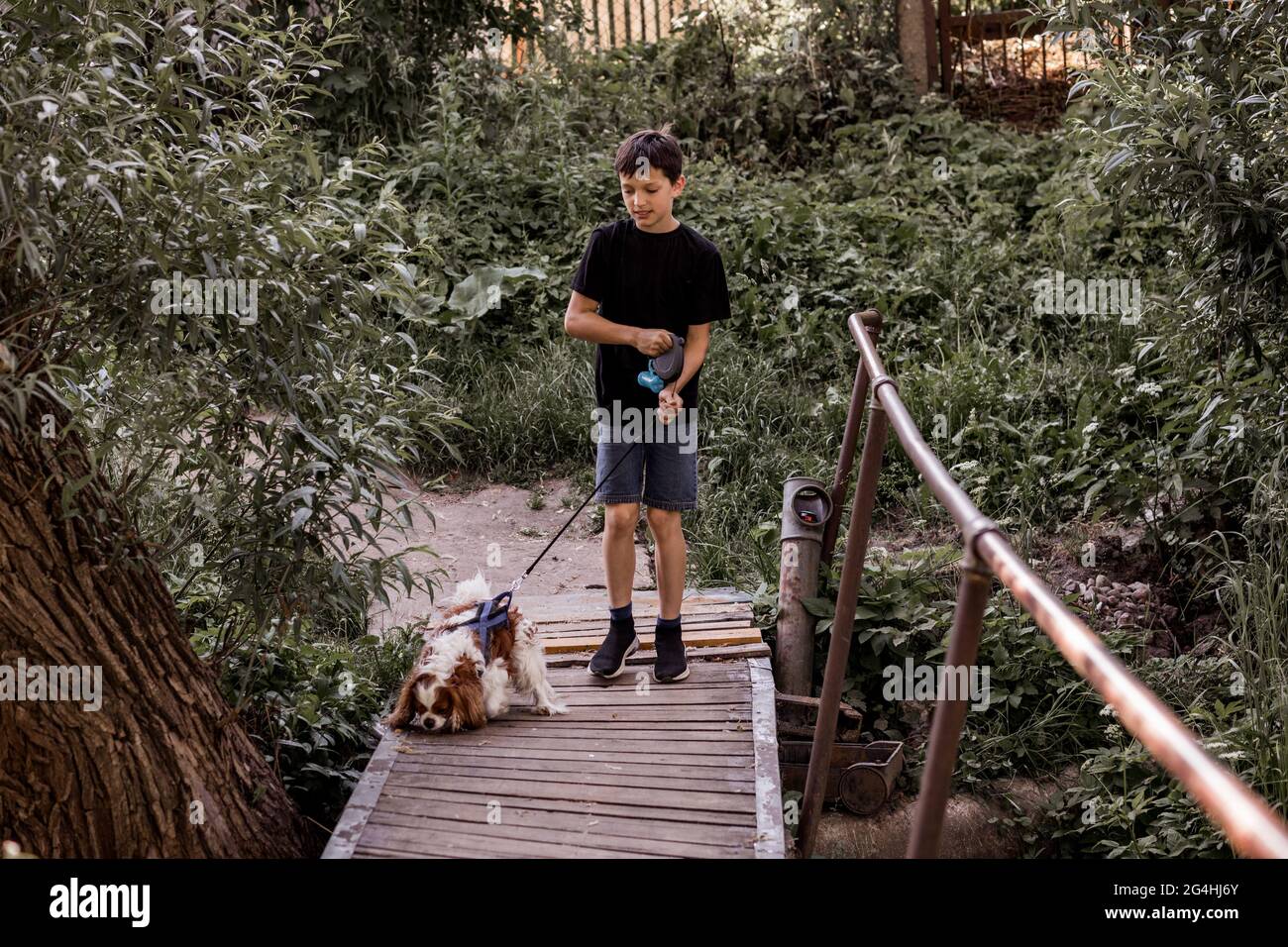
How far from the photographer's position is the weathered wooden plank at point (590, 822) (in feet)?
12.4

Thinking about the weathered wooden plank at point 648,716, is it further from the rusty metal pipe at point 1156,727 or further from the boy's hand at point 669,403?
the rusty metal pipe at point 1156,727

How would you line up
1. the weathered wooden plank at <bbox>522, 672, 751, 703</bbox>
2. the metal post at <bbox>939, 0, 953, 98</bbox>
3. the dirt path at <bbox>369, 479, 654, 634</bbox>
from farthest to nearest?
the metal post at <bbox>939, 0, 953, 98</bbox> → the dirt path at <bbox>369, 479, 654, 634</bbox> → the weathered wooden plank at <bbox>522, 672, 751, 703</bbox>

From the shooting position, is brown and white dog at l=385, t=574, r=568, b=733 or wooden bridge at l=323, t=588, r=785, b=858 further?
brown and white dog at l=385, t=574, r=568, b=733

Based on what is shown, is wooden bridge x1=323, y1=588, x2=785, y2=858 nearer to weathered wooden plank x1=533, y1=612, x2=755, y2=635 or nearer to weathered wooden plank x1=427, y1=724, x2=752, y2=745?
weathered wooden plank x1=427, y1=724, x2=752, y2=745

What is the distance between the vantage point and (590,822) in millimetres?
3879

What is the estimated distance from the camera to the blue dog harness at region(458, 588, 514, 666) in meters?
4.45

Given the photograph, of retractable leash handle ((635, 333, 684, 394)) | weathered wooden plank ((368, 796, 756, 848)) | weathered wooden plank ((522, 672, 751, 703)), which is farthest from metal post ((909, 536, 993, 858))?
weathered wooden plank ((522, 672, 751, 703))

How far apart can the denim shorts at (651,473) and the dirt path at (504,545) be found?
168cm

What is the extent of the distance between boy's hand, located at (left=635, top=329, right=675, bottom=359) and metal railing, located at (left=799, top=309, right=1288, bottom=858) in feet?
2.43

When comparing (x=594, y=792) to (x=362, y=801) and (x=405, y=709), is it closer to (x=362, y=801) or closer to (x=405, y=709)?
(x=362, y=801)

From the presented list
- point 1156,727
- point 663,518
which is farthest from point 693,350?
point 1156,727

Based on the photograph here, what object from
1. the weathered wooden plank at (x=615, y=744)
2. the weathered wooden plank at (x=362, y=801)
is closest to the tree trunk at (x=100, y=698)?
the weathered wooden plank at (x=362, y=801)

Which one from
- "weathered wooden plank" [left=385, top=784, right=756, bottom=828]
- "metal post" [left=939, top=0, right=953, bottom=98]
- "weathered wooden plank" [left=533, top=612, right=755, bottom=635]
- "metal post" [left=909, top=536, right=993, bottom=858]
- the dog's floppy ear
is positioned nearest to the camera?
"metal post" [left=909, top=536, right=993, bottom=858]

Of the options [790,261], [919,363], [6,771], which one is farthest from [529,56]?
[6,771]
